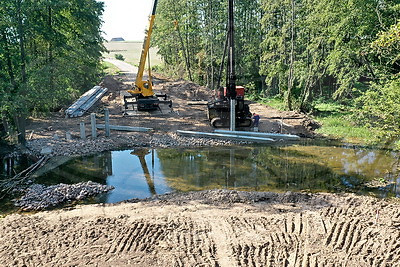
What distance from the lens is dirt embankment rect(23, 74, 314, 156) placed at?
1647 centimetres

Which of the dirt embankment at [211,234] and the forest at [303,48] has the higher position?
the forest at [303,48]

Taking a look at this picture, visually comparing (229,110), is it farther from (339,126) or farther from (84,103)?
(84,103)

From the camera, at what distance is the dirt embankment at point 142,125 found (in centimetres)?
1647

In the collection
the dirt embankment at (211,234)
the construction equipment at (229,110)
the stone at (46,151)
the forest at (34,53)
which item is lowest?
the dirt embankment at (211,234)

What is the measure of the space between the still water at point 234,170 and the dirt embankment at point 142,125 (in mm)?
913

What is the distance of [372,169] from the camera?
45.1 ft

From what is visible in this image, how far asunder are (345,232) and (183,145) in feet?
33.9

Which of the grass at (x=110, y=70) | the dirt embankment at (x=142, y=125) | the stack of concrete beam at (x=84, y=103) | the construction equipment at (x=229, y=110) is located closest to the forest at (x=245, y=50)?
the stack of concrete beam at (x=84, y=103)

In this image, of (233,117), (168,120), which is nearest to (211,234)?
(233,117)

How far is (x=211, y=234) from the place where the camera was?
27.0ft

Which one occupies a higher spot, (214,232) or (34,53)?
(34,53)

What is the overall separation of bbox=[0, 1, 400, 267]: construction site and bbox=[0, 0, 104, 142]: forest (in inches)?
81.0

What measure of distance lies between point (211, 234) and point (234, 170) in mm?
5851

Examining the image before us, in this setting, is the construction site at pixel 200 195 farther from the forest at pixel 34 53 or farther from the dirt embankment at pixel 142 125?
the forest at pixel 34 53
